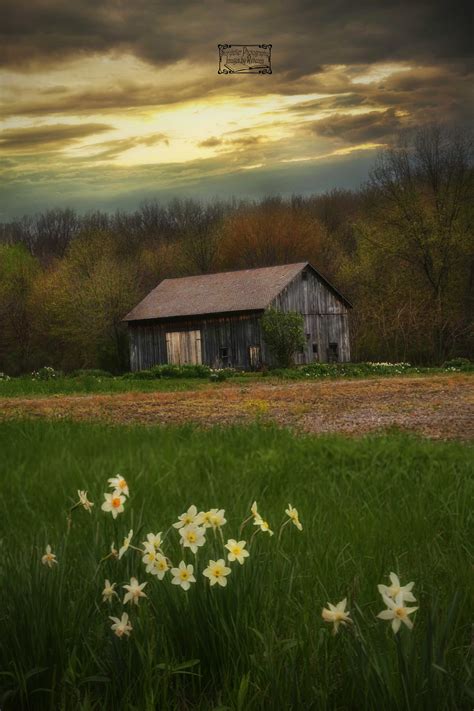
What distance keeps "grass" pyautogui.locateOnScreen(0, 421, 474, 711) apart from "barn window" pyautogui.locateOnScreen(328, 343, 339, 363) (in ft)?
131

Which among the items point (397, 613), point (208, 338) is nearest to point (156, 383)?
point (208, 338)

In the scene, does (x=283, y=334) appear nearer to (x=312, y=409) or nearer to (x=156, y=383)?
(x=156, y=383)

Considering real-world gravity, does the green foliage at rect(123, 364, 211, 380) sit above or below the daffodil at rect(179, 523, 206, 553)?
below

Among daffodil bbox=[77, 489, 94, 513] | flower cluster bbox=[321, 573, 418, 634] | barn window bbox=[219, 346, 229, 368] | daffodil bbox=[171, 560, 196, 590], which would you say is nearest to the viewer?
flower cluster bbox=[321, 573, 418, 634]

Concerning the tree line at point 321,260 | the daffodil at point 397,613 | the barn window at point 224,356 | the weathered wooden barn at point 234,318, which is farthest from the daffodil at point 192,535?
the barn window at point 224,356

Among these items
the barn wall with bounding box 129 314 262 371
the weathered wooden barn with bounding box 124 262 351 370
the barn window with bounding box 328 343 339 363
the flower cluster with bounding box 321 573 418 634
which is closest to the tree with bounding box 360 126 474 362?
the weathered wooden barn with bounding box 124 262 351 370

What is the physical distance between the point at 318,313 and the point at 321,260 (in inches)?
880

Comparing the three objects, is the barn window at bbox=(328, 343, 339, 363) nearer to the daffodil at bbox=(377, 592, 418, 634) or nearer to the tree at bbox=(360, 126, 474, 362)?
the tree at bbox=(360, 126, 474, 362)

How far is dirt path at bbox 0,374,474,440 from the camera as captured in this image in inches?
476

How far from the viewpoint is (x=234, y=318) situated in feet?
146

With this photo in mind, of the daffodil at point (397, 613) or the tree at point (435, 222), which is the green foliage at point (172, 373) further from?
the daffodil at point (397, 613)

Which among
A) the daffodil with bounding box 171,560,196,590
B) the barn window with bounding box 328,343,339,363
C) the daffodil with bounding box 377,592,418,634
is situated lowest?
the barn window with bounding box 328,343,339,363

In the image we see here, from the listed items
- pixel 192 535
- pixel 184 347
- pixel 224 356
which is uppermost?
pixel 192 535

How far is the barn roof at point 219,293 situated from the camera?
44531 millimetres
